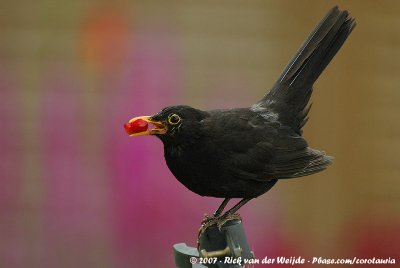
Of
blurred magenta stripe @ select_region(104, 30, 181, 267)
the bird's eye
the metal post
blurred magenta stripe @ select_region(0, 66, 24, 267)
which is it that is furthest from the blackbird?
blurred magenta stripe @ select_region(0, 66, 24, 267)

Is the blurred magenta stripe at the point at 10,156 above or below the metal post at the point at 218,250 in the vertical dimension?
above

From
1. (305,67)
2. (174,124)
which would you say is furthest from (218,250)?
(305,67)

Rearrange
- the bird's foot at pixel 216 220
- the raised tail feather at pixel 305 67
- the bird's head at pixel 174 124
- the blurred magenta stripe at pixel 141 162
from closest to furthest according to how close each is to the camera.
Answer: the bird's head at pixel 174 124 → the bird's foot at pixel 216 220 → the raised tail feather at pixel 305 67 → the blurred magenta stripe at pixel 141 162

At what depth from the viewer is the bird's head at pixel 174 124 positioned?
8.52ft

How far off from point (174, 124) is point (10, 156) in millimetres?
2930

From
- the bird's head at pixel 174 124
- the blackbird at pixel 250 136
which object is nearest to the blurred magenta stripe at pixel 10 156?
the blackbird at pixel 250 136

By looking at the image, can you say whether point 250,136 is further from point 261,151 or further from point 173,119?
point 173,119

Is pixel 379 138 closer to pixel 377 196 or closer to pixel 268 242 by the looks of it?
pixel 377 196

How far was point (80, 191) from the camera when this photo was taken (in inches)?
203

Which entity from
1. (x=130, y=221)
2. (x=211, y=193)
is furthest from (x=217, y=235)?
(x=130, y=221)

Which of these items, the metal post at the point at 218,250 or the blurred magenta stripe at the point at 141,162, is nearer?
the metal post at the point at 218,250

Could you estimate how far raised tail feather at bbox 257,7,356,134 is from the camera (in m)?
3.16

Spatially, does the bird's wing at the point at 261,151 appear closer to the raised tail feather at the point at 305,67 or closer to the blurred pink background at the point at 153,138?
the raised tail feather at the point at 305,67

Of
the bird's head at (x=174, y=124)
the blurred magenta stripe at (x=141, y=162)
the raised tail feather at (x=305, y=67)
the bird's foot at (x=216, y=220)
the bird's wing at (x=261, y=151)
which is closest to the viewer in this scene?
the bird's head at (x=174, y=124)
